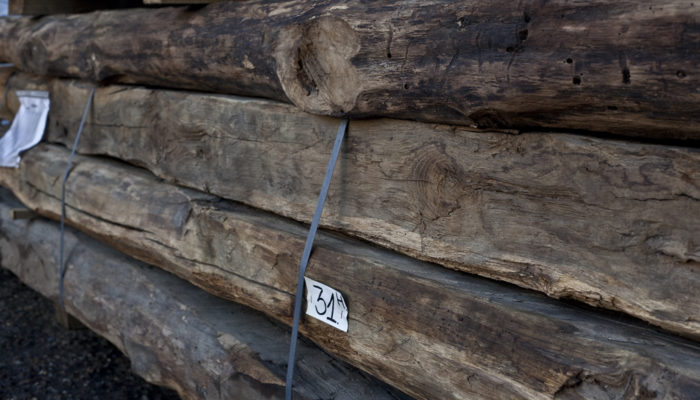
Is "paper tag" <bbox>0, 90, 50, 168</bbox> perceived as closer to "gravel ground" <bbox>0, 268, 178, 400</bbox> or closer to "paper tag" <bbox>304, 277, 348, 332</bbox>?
"gravel ground" <bbox>0, 268, 178, 400</bbox>

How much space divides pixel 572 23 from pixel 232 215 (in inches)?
53.3

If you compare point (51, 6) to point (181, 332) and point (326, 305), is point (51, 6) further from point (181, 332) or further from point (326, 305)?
point (326, 305)

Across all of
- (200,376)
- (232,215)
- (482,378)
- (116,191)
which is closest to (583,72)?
(482,378)

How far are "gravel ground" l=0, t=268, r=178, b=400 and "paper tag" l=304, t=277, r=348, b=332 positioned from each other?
1482 millimetres

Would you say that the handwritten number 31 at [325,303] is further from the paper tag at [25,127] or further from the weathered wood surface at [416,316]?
the paper tag at [25,127]

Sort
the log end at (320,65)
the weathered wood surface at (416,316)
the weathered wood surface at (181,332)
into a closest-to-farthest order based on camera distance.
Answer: the weathered wood surface at (416,316) < the log end at (320,65) < the weathered wood surface at (181,332)

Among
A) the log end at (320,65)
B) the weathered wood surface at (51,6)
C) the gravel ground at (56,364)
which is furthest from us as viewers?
the weathered wood surface at (51,6)

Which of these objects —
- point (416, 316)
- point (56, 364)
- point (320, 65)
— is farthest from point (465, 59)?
point (56, 364)

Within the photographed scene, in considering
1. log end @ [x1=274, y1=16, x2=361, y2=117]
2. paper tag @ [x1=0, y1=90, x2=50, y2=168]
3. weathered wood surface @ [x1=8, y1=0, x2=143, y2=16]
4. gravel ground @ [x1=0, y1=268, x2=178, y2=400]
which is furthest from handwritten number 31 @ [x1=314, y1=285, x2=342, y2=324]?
weathered wood surface @ [x1=8, y1=0, x2=143, y2=16]

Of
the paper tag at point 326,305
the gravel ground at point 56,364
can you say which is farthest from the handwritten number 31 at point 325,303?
the gravel ground at point 56,364

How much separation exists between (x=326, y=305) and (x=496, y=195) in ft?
2.15

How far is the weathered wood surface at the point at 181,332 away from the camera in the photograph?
2.09m

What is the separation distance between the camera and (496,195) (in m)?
1.56

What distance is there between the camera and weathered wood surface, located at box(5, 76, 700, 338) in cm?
130
